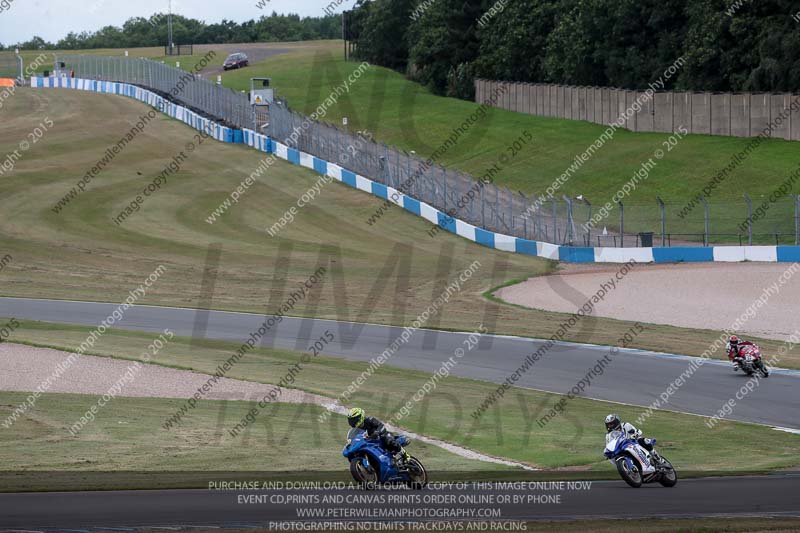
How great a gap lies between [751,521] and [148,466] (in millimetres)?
7708

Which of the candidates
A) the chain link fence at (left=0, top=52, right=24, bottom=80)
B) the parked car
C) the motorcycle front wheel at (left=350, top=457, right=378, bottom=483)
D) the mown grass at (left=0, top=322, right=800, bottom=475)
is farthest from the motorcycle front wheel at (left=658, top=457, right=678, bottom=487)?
the chain link fence at (left=0, top=52, right=24, bottom=80)

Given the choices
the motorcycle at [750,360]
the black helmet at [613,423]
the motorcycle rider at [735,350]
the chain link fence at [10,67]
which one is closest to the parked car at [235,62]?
the chain link fence at [10,67]

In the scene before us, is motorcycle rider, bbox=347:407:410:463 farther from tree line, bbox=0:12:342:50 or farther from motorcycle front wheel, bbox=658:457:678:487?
tree line, bbox=0:12:342:50

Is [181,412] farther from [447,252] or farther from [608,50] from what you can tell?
[608,50]

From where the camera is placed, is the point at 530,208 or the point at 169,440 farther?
the point at 530,208

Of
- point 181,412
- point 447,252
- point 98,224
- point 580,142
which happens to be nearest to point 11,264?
point 98,224

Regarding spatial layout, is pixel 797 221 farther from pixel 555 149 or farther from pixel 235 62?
pixel 235 62

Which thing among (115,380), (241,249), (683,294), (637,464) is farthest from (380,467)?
(241,249)

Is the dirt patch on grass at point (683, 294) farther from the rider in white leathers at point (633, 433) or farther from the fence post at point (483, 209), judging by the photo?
the rider in white leathers at point (633, 433)

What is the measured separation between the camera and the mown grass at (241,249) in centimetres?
3086

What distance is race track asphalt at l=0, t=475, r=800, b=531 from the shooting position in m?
11.8

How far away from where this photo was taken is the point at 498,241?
4119 centimetres

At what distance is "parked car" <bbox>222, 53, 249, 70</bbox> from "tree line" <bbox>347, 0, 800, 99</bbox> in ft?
35.7

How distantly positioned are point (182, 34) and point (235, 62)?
56207mm
